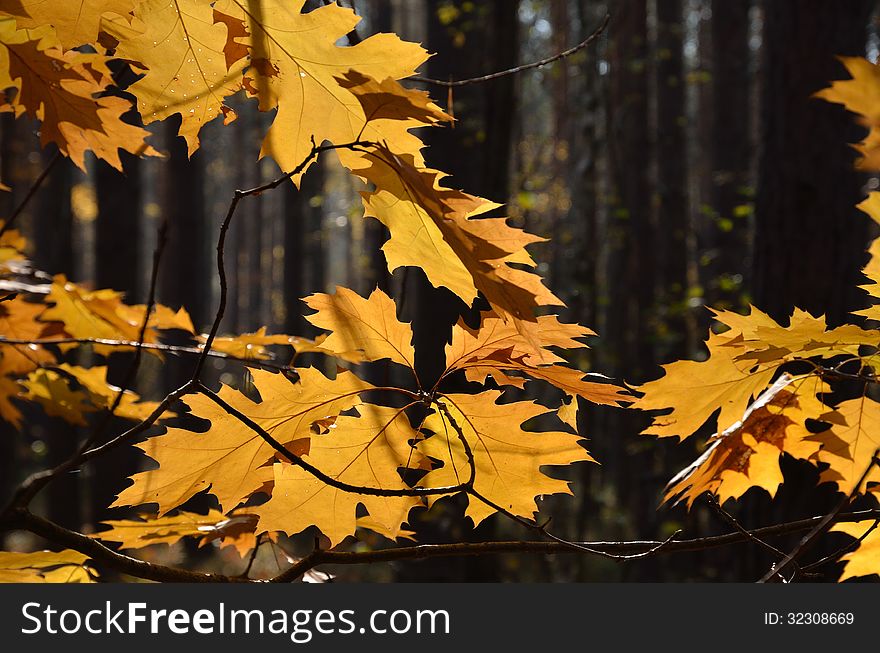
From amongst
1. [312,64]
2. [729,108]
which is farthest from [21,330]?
[729,108]

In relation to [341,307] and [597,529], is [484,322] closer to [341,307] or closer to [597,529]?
[341,307]

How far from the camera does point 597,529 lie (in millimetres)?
10016

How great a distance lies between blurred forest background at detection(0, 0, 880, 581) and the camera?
123 inches

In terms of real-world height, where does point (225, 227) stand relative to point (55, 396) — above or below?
above

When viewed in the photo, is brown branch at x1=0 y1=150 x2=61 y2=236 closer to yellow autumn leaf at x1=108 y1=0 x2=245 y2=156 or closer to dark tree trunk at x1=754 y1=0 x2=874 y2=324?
yellow autumn leaf at x1=108 y1=0 x2=245 y2=156

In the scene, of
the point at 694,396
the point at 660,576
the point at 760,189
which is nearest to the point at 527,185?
the point at 660,576

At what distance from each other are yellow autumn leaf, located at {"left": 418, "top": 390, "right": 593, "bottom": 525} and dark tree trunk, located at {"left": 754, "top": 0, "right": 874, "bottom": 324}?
2.25 metres

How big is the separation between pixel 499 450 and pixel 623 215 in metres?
6.08

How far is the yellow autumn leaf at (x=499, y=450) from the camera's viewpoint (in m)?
1.15

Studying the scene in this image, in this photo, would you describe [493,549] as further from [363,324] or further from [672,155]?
[672,155]

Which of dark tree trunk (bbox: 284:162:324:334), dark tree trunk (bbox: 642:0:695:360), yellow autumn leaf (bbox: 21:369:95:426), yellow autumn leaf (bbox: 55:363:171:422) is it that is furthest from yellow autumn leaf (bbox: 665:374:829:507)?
dark tree trunk (bbox: 284:162:324:334)

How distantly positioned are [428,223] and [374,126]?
0.15 metres

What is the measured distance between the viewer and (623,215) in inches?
273

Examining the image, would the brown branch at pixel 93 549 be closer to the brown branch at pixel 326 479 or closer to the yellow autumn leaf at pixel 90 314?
the brown branch at pixel 326 479
